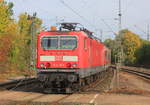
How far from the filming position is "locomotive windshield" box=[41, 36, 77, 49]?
17016 mm

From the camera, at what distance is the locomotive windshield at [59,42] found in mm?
17016

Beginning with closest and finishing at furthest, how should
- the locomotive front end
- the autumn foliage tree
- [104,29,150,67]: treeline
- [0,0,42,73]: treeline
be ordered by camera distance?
the locomotive front end, [0,0,42,73]: treeline, [104,29,150,67]: treeline, the autumn foliage tree

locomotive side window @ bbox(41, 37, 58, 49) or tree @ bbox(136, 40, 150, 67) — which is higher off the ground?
Result: tree @ bbox(136, 40, 150, 67)

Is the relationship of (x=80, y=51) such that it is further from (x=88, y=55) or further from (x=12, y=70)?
(x=12, y=70)

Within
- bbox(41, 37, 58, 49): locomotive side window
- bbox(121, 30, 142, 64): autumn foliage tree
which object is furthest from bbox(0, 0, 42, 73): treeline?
bbox(121, 30, 142, 64): autumn foliage tree

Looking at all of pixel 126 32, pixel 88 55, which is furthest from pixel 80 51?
pixel 126 32

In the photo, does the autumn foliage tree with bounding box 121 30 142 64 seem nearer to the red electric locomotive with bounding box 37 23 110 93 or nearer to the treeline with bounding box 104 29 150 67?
the treeline with bounding box 104 29 150 67

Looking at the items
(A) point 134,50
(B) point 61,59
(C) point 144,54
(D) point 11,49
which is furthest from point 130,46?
(B) point 61,59

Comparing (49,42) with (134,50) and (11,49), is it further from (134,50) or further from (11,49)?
(134,50)

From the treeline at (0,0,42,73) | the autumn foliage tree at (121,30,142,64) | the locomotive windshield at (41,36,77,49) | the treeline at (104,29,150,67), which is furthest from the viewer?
the autumn foliage tree at (121,30,142,64)

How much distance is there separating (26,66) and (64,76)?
27.7 metres

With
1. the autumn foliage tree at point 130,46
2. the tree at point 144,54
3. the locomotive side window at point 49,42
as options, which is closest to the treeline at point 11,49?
the locomotive side window at point 49,42

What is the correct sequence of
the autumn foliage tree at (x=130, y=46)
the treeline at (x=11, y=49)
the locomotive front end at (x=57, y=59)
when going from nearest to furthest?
the locomotive front end at (x=57, y=59) → the treeline at (x=11, y=49) → the autumn foliage tree at (x=130, y=46)

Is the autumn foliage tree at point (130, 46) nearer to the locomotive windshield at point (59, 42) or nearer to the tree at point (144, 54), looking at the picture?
the tree at point (144, 54)
